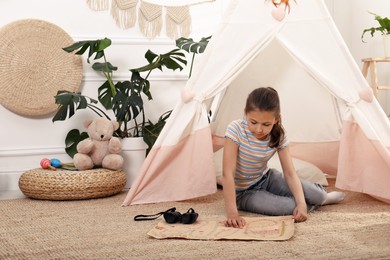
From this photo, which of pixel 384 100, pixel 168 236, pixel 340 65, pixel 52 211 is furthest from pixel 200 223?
pixel 384 100

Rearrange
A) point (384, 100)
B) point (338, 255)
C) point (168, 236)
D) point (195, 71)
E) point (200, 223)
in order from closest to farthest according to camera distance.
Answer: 1. point (338, 255)
2. point (168, 236)
3. point (200, 223)
4. point (195, 71)
5. point (384, 100)

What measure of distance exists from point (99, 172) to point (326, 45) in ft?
→ 4.20

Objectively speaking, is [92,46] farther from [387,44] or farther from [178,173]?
[387,44]

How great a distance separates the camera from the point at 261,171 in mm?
2834

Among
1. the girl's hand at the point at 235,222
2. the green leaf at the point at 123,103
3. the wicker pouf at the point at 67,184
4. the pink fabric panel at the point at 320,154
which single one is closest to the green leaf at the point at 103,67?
the green leaf at the point at 123,103

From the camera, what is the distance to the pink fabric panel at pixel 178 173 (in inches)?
120

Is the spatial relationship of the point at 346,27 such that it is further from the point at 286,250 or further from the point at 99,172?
the point at 286,250

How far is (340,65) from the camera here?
3.03 meters

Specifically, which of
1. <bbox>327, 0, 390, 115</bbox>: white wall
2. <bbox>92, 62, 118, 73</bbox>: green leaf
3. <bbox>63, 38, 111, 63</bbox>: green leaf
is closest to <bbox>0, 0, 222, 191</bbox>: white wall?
<bbox>92, 62, 118, 73</bbox>: green leaf

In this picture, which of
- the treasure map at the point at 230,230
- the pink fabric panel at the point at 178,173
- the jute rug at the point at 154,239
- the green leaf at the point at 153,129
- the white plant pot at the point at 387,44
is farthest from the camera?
the white plant pot at the point at 387,44

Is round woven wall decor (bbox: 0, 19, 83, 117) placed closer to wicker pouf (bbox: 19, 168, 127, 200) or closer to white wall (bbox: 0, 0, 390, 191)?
white wall (bbox: 0, 0, 390, 191)

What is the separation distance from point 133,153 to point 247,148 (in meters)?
1.13

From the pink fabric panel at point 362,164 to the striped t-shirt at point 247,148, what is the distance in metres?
0.44

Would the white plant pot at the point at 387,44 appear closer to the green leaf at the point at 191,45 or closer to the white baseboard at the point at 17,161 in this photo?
the green leaf at the point at 191,45
